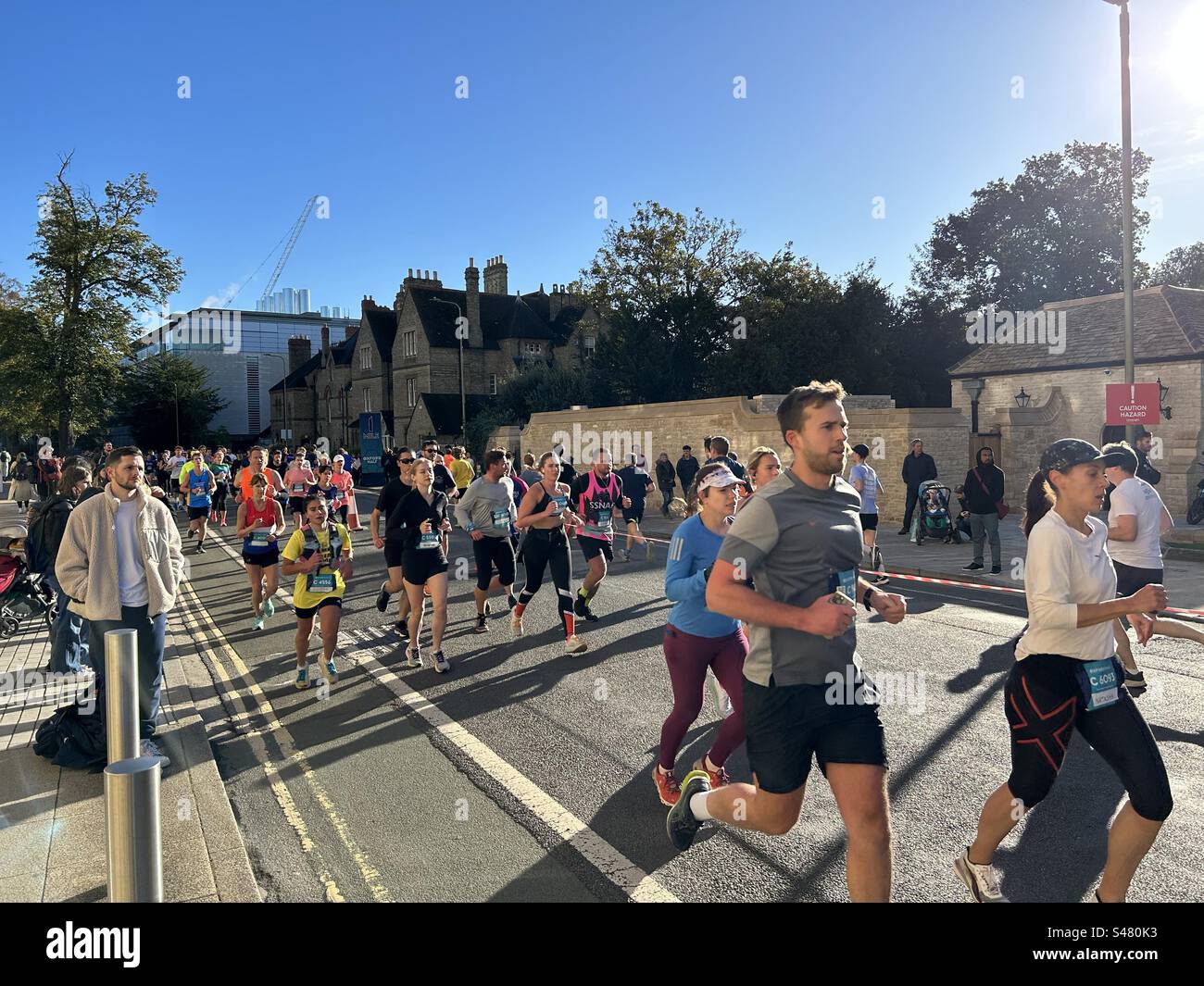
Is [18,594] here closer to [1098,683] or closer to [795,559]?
[795,559]

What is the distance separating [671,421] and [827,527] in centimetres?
2427

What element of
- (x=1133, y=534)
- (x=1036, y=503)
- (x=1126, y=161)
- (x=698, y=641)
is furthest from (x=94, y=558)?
(x=1126, y=161)

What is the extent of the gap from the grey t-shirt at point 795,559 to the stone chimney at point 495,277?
6023 centimetres

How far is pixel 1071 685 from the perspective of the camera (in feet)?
11.7

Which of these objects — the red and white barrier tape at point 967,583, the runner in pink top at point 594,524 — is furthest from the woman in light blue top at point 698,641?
the red and white barrier tape at point 967,583

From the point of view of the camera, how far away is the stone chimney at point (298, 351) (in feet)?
242

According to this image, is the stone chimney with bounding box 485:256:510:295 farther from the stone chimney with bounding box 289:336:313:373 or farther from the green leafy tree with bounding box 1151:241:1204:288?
the green leafy tree with bounding box 1151:241:1204:288

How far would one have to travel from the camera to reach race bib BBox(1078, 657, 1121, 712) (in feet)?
A: 11.5

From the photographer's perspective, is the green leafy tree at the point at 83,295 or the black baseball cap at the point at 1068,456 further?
the green leafy tree at the point at 83,295

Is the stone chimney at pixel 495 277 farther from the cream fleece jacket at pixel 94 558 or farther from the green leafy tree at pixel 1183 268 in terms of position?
the cream fleece jacket at pixel 94 558

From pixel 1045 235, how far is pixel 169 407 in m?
A: 55.1
